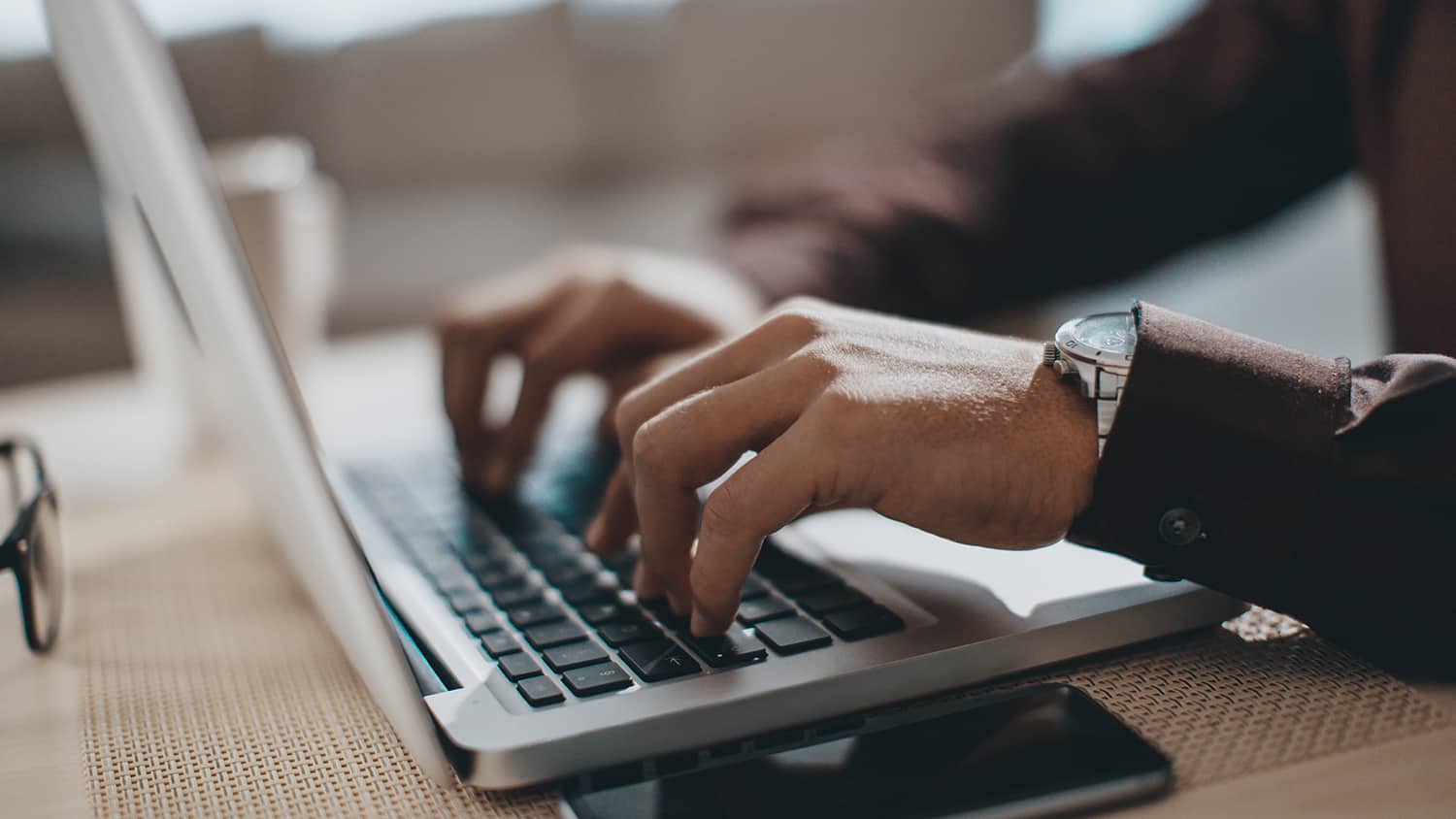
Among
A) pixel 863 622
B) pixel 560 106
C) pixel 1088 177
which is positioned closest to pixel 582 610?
pixel 863 622

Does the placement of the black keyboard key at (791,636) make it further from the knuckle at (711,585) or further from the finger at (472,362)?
the finger at (472,362)

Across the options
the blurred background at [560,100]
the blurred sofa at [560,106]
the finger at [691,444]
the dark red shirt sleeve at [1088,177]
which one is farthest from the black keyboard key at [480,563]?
the blurred sofa at [560,106]

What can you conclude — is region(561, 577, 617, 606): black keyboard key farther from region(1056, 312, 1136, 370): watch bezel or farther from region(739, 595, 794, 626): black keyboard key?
region(1056, 312, 1136, 370): watch bezel

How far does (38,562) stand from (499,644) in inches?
9.2

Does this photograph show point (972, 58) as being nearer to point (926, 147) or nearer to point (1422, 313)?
point (926, 147)

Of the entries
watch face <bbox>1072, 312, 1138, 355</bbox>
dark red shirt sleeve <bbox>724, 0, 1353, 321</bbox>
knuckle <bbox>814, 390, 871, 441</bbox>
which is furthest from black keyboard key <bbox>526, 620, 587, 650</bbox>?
dark red shirt sleeve <bbox>724, 0, 1353, 321</bbox>

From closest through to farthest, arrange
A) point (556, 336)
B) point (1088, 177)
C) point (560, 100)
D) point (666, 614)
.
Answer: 1. point (666, 614)
2. point (556, 336)
3. point (1088, 177)
4. point (560, 100)

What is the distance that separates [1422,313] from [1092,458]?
34 centimetres

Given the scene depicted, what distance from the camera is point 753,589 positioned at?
1.45 feet

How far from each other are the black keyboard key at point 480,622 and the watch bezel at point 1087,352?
0.78 ft

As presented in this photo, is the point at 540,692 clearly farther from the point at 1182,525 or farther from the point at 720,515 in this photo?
the point at 1182,525

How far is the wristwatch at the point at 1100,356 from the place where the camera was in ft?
1.35

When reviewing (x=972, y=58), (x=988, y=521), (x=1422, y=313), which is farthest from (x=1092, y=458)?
(x=972, y=58)

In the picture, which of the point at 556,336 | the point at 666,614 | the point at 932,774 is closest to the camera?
the point at 932,774
